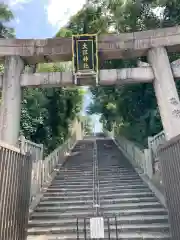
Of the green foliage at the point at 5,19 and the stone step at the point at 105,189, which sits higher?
the green foliage at the point at 5,19

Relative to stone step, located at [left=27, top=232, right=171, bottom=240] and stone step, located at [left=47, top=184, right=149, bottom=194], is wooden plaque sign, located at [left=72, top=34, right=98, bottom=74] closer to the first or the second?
stone step, located at [left=47, top=184, right=149, bottom=194]

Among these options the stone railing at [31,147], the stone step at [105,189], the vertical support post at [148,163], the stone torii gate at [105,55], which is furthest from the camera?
the vertical support post at [148,163]

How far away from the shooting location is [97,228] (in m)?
4.40

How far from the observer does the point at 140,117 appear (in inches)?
464

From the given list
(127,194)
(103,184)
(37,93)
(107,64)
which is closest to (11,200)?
(127,194)

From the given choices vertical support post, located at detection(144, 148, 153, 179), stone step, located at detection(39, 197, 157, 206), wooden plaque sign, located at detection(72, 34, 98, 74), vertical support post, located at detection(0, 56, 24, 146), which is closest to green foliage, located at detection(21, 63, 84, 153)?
vertical support post, located at detection(0, 56, 24, 146)

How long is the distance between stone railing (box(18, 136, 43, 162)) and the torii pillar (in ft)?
12.3

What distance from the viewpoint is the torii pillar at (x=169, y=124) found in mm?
4473

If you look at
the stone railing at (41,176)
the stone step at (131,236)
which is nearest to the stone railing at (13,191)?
the stone step at (131,236)

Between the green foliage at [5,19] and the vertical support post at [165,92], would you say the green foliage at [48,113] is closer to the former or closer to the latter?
the green foliage at [5,19]

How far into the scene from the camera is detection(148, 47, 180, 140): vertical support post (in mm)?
7102

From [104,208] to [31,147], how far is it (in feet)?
9.56

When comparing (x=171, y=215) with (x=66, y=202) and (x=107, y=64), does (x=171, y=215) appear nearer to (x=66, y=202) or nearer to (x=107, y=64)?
(x=66, y=202)

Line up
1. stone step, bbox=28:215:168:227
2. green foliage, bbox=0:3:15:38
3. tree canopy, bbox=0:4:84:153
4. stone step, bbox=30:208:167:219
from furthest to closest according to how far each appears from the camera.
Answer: green foliage, bbox=0:3:15:38 < tree canopy, bbox=0:4:84:153 < stone step, bbox=30:208:167:219 < stone step, bbox=28:215:168:227
